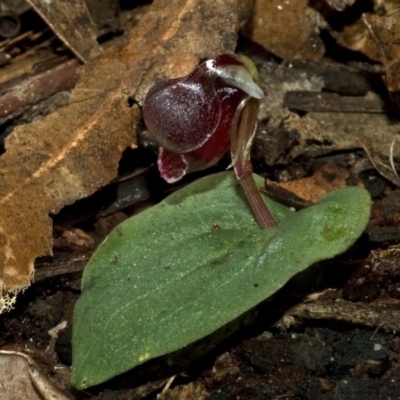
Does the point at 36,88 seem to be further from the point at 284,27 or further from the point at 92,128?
the point at 284,27

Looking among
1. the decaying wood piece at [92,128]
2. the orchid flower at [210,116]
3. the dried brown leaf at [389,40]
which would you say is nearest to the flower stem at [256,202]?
the orchid flower at [210,116]

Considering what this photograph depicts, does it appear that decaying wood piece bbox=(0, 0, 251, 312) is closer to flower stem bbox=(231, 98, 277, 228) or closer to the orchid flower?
the orchid flower

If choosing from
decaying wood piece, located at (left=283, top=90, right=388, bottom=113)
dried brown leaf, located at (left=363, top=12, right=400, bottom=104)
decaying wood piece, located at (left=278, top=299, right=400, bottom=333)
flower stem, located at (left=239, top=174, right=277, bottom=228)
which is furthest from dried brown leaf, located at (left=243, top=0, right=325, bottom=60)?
decaying wood piece, located at (left=278, top=299, right=400, bottom=333)

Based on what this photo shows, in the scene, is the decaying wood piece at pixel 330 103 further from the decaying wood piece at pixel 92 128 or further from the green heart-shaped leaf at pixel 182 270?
the green heart-shaped leaf at pixel 182 270

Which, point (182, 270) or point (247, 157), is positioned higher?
point (247, 157)

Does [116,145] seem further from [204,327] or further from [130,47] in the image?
[204,327]

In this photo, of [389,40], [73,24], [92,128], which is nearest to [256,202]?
[92,128]

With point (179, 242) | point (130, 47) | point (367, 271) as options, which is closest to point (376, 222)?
point (367, 271)
